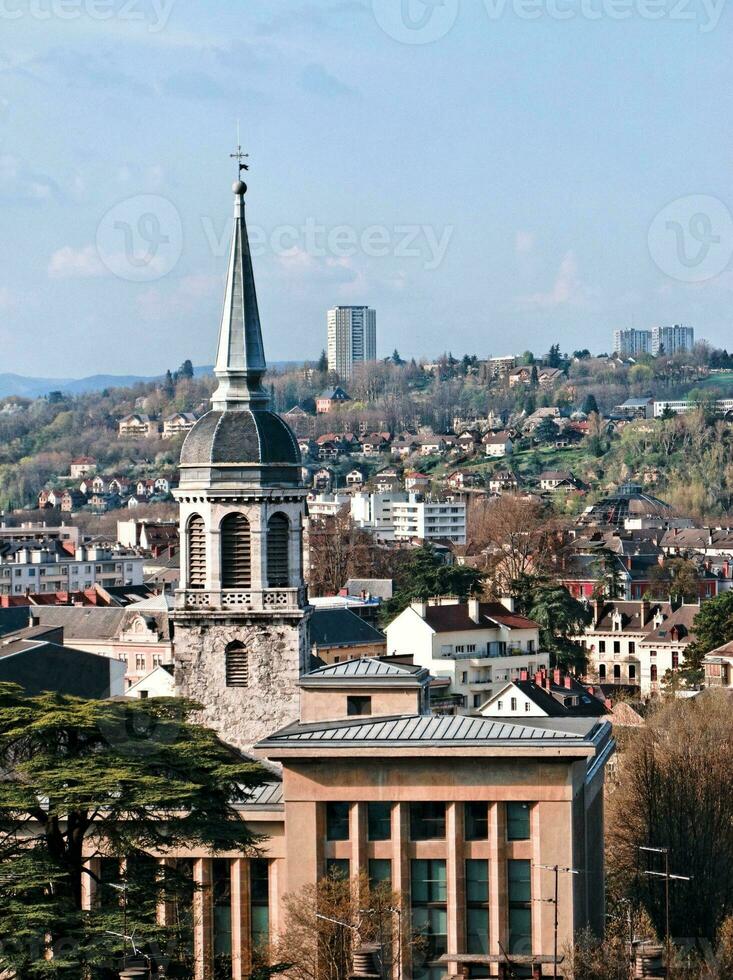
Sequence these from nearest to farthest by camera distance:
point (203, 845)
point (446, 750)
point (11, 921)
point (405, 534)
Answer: point (11, 921) < point (203, 845) < point (446, 750) < point (405, 534)

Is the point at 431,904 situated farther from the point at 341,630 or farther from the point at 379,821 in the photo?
the point at 341,630

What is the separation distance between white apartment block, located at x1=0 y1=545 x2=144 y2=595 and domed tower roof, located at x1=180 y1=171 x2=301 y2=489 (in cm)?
8224

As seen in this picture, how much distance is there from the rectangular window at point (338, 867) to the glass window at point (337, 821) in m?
0.32

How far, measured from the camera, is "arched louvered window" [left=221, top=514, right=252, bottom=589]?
40344 mm

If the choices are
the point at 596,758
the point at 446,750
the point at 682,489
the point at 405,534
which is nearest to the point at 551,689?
the point at 596,758

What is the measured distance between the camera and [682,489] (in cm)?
18688

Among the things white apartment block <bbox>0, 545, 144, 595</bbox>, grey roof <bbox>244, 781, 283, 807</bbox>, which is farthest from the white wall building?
white apartment block <bbox>0, 545, 144, 595</bbox>

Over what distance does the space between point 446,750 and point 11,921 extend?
7.87 meters

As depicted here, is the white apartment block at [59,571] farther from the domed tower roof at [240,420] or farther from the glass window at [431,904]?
the glass window at [431,904]

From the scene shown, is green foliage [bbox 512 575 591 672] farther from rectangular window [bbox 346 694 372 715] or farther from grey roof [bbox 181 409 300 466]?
rectangular window [bbox 346 694 372 715]

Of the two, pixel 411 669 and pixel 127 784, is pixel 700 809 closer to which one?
pixel 411 669

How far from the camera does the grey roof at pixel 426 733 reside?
33.8 metres

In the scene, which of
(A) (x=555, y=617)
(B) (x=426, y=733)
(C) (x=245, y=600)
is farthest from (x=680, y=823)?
(A) (x=555, y=617)

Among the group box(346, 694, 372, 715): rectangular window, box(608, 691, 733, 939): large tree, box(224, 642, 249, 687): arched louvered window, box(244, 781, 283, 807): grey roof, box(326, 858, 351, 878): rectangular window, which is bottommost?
box(608, 691, 733, 939): large tree
